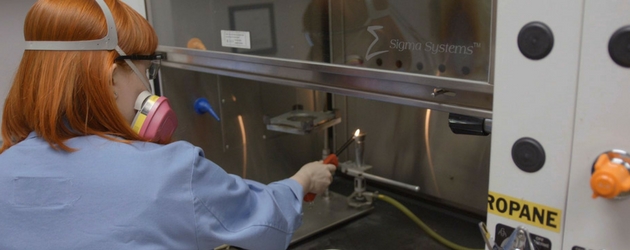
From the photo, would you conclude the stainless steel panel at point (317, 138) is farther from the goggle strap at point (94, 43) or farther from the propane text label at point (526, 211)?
the propane text label at point (526, 211)

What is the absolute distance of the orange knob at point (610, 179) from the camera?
56cm

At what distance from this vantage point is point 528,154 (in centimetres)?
66

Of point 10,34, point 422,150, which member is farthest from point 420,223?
point 10,34

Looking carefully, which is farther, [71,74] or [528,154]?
[71,74]

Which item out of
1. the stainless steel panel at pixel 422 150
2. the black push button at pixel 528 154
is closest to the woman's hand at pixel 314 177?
the stainless steel panel at pixel 422 150

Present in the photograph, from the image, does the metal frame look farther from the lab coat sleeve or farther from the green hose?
the green hose

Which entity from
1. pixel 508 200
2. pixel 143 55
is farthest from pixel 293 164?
pixel 508 200

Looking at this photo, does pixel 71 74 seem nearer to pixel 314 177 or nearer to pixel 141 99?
pixel 141 99

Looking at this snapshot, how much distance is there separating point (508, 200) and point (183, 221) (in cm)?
50

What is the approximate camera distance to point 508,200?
2.31 feet

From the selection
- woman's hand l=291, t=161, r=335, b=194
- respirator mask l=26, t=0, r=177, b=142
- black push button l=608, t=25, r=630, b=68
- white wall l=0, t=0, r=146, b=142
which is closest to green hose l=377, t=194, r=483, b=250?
woman's hand l=291, t=161, r=335, b=194

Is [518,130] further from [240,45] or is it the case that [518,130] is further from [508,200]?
[240,45]

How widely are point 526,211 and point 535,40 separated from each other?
0.22 m

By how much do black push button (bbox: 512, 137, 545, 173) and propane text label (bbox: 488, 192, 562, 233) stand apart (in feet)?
0.16
